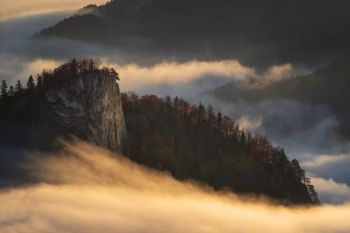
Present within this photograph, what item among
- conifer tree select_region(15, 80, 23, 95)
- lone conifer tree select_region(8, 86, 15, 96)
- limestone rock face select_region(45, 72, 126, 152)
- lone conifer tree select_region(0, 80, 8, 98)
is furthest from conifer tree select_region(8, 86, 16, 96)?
limestone rock face select_region(45, 72, 126, 152)

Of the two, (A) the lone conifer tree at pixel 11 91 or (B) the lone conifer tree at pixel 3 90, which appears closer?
(B) the lone conifer tree at pixel 3 90

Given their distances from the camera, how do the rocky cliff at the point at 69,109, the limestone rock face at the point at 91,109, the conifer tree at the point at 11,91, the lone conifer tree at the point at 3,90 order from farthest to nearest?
1. the conifer tree at the point at 11,91
2. the lone conifer tree at the point at 3,90
3. the limestone rock face at the point at 91,109
4. the rocky cliff at the point at 69,109

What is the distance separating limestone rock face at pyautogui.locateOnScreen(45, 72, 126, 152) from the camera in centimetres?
18000

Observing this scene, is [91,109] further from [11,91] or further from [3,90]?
[3,90]

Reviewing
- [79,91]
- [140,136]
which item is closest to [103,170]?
[140,136]

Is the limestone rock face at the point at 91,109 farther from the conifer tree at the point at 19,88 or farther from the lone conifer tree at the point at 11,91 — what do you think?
the lone conifer tree at the point at 11,91

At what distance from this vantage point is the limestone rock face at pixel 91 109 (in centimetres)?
18000

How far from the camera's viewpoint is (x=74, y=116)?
598 ft

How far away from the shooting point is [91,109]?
604 feet

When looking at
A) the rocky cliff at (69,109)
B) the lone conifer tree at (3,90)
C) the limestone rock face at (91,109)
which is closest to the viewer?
the rocky cliff at (69,109)

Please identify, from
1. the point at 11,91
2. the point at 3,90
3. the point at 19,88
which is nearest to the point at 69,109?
the point at 19,88

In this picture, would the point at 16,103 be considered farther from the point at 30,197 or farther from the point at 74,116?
the point at 30,197

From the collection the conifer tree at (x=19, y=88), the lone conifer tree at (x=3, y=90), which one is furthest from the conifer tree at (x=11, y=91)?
the conifer tree at (x=19, y=88)

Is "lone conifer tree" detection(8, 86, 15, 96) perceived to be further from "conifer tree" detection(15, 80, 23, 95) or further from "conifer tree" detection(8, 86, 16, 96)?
"conifer tree" detection(15, 80, 23, 95)
